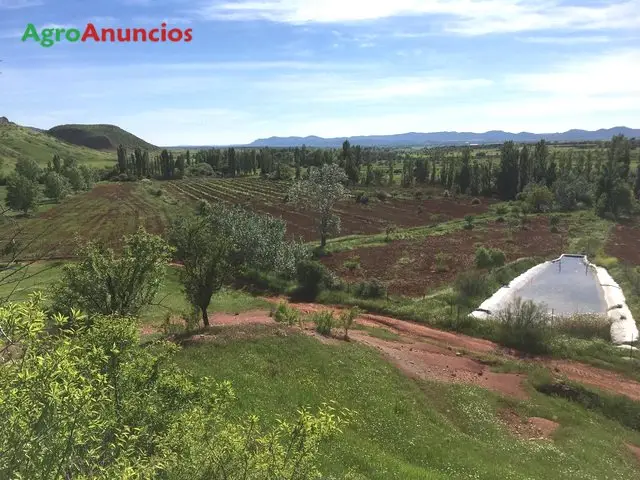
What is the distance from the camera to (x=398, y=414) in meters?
19.7

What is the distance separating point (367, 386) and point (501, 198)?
113m

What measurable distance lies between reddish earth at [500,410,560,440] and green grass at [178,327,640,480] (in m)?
0.46

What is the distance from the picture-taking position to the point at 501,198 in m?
123

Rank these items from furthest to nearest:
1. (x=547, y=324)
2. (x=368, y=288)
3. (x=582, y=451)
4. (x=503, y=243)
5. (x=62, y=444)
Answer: (x=503, y=243) < (x=368, y=288) < (x=547, y=324) < (x=582, y=451) < (x=62, y=444)

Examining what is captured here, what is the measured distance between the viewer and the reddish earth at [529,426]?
2039 cm

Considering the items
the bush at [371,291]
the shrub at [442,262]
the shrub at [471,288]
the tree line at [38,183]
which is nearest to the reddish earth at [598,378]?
the shrub at [471,288]

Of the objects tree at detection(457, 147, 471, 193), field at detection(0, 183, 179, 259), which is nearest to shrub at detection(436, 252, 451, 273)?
field at detection(0, 183, 179, 259)

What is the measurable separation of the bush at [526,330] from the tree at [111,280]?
77.3 feet

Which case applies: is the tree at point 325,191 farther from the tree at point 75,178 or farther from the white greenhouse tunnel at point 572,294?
the tree at point 75,178

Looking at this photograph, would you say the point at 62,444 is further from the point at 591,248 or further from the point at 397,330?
the point at 591,248

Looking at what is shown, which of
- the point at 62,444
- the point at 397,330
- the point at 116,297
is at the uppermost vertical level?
the point at 62,444

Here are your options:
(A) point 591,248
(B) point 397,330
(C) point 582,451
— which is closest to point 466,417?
(C) point 582,451

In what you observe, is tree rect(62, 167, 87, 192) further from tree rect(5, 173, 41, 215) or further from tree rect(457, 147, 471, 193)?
tree rect(457, 147, 471, 193)

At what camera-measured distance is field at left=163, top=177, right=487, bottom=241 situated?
80.4 m
